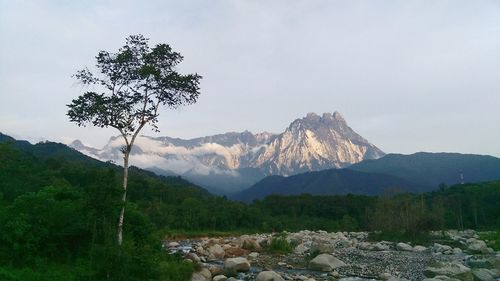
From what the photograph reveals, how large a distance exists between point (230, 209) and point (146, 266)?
253 ft

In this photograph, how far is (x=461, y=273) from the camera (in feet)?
97.2

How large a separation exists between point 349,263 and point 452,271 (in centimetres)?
1019

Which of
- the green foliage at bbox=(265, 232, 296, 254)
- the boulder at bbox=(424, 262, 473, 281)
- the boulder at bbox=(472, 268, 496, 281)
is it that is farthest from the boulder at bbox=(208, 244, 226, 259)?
the boulder at bbox=(472, 268, 496, 281)

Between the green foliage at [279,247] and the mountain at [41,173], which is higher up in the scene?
the mountain at [41,173]

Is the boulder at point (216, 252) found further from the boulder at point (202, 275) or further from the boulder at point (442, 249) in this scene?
the boulder at point (442, 249)

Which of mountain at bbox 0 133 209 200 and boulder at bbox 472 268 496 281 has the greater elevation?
mountain at bbox 0 133 209 200

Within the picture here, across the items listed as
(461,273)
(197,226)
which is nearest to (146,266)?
(461,273)

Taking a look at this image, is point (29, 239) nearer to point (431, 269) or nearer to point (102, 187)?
point (102, 187)

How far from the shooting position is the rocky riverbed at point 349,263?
30719mm

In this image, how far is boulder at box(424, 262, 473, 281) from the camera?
29469mm

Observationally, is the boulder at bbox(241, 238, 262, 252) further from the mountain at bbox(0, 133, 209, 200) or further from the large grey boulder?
the mountain at bbox(0, 133, 209, 200)

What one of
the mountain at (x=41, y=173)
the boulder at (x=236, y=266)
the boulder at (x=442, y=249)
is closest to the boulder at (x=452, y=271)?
the boulder at (x=236, y=266)

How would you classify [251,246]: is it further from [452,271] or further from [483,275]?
[483,275]

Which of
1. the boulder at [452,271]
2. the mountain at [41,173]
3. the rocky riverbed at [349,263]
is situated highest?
the mountain at [41,173]
